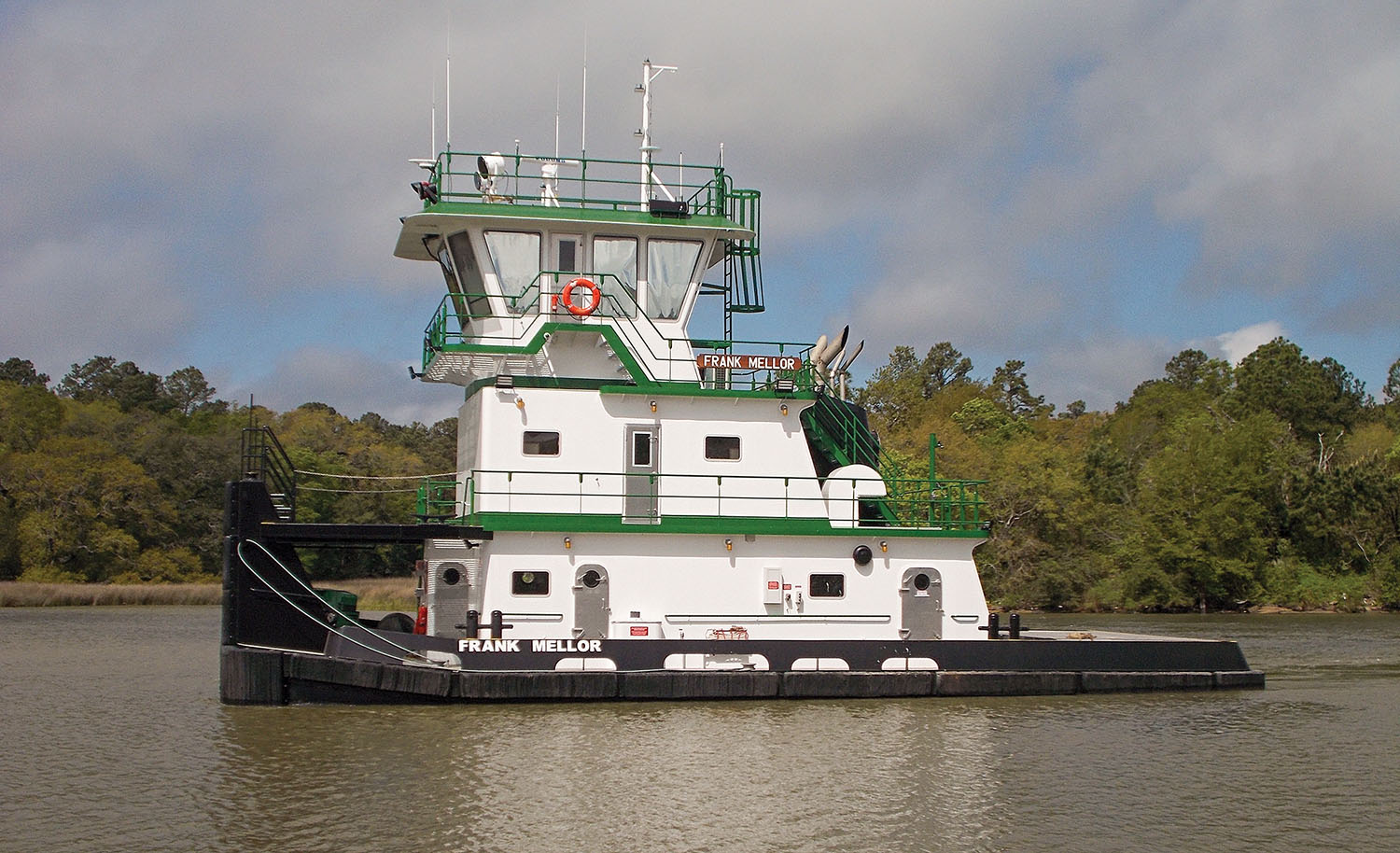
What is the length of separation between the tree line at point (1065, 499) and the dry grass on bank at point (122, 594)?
207cm

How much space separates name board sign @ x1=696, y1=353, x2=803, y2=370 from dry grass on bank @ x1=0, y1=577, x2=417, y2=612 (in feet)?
76.8

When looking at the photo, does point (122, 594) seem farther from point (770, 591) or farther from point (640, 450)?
point (770, 591)

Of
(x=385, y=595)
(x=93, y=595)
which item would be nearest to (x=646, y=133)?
(x=385, y=595)

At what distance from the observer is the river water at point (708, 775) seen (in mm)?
11508

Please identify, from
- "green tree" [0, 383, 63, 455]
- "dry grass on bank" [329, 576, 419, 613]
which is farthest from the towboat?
"green tree" [0, 383, 63, 455]

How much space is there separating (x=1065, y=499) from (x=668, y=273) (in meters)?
32.7

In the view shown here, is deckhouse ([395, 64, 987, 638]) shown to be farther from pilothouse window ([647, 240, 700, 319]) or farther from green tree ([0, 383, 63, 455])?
green tree ([0, 383, 63, 455])

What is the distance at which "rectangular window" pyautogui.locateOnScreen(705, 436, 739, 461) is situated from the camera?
703 inches

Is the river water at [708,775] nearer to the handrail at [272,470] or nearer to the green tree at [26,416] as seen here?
the handrail at [272,470]

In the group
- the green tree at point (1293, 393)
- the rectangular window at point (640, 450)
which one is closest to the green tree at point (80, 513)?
the rectangular window at point (640, 450)

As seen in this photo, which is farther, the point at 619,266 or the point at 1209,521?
the point at 1209,521

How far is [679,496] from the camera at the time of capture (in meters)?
17.3

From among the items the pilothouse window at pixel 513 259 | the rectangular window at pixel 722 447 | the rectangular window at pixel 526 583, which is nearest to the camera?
the rectangular window at pixel 526 583

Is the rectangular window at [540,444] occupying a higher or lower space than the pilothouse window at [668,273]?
lower
